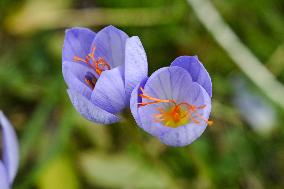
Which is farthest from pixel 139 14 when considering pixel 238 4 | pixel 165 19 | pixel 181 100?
pixel 181 100

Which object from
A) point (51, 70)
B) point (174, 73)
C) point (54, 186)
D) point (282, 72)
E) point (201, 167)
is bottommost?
point (54, 186)

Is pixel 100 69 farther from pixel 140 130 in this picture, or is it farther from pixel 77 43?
pixel 140 130

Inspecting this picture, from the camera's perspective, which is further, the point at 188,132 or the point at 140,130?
the point at 140,130

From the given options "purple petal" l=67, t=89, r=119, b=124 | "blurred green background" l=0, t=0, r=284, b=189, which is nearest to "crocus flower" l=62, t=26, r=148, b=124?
"purple petal" l=67, t=89, r=119, b=124

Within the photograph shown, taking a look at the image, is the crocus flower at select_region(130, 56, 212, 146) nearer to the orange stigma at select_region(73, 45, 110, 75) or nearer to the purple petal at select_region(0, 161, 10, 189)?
the orange stigma at select_region(73, 45, 110, 75)

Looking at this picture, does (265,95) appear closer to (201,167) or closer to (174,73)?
(201,167)

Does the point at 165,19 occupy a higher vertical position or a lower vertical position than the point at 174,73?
lower

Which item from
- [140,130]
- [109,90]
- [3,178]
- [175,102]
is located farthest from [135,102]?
[140,130]
